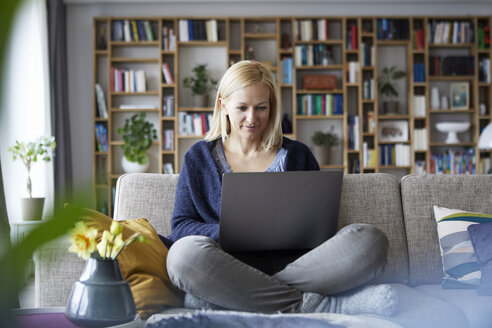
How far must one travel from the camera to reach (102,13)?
16.7ft

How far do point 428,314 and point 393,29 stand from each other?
14.0 ft

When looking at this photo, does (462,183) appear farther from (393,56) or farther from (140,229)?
(393,56)

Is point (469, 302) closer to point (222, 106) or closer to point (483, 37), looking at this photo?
point (222, 106)

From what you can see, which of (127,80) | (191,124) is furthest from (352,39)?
(127,80)

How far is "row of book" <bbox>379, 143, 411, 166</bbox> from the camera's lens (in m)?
5.12

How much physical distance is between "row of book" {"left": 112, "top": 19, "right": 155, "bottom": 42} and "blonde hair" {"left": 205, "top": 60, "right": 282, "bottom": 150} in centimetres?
333

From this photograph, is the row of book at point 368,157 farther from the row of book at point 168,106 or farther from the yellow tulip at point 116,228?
the yellow tulip at point 116,228

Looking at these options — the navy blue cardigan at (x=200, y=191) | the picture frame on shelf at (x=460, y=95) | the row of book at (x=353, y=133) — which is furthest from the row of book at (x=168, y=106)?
the navy blue cardigan at (x=200, y=191)

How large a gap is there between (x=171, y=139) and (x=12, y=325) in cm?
490

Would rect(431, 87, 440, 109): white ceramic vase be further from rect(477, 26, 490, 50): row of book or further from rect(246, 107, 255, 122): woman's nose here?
rect(246, 107, 255, 122): woman's nose

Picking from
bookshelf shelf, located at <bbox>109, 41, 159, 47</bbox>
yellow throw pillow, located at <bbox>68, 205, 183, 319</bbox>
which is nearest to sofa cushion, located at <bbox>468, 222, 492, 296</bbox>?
yellow throw pillow, located at <bbox>68, 205, 183, 319</bbox>

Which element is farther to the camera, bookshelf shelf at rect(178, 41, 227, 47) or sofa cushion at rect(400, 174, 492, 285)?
bookshelf shelf at rect(178, 41, 227, 47)

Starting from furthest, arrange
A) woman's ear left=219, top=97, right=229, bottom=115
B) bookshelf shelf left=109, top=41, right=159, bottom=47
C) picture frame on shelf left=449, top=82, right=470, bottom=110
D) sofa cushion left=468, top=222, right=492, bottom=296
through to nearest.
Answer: picture frame on shelf left=449, top=82, right=470, bottom=110, bookshelf shelf left=109, top=41, right=159, bottom=47, woman's ear left=219, top=97, right=229, bottom=115, sofa cushion left=468, top=222, right=492, bottom=296

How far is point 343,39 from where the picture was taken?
5.07 m
